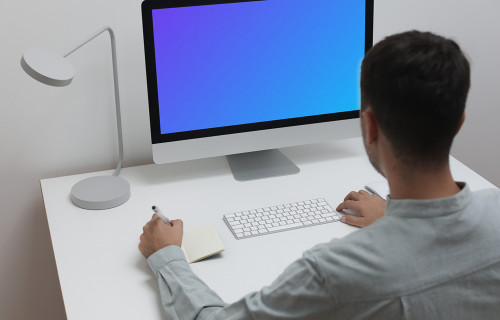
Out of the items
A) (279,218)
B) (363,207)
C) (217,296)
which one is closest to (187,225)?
(279,218)

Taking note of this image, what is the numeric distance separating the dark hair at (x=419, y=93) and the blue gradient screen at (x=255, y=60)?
677mm

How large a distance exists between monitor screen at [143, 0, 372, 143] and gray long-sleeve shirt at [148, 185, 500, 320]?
73 cm

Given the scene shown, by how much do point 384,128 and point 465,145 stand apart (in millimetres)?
1473

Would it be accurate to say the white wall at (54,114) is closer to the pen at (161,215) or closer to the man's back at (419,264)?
the pen at (161,215)

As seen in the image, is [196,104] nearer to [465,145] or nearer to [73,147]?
[73,147]

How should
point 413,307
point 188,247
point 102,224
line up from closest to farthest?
1. point 413,307
2. point 188,247
3. point 102,224

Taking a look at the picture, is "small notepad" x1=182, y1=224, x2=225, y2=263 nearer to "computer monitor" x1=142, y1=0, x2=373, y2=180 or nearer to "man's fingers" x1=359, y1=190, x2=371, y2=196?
"computer monitor" x1=142, y1=0, x2=373, y2=180

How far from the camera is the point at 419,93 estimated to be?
0.95 meters

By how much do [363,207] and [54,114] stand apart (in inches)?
34.4

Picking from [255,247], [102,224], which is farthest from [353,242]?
[102,224]

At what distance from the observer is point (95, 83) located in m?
1.78

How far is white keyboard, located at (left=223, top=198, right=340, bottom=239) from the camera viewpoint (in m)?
1.53

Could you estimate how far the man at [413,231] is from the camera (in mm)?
958

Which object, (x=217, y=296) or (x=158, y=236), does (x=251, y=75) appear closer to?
(x=158, y=236)
